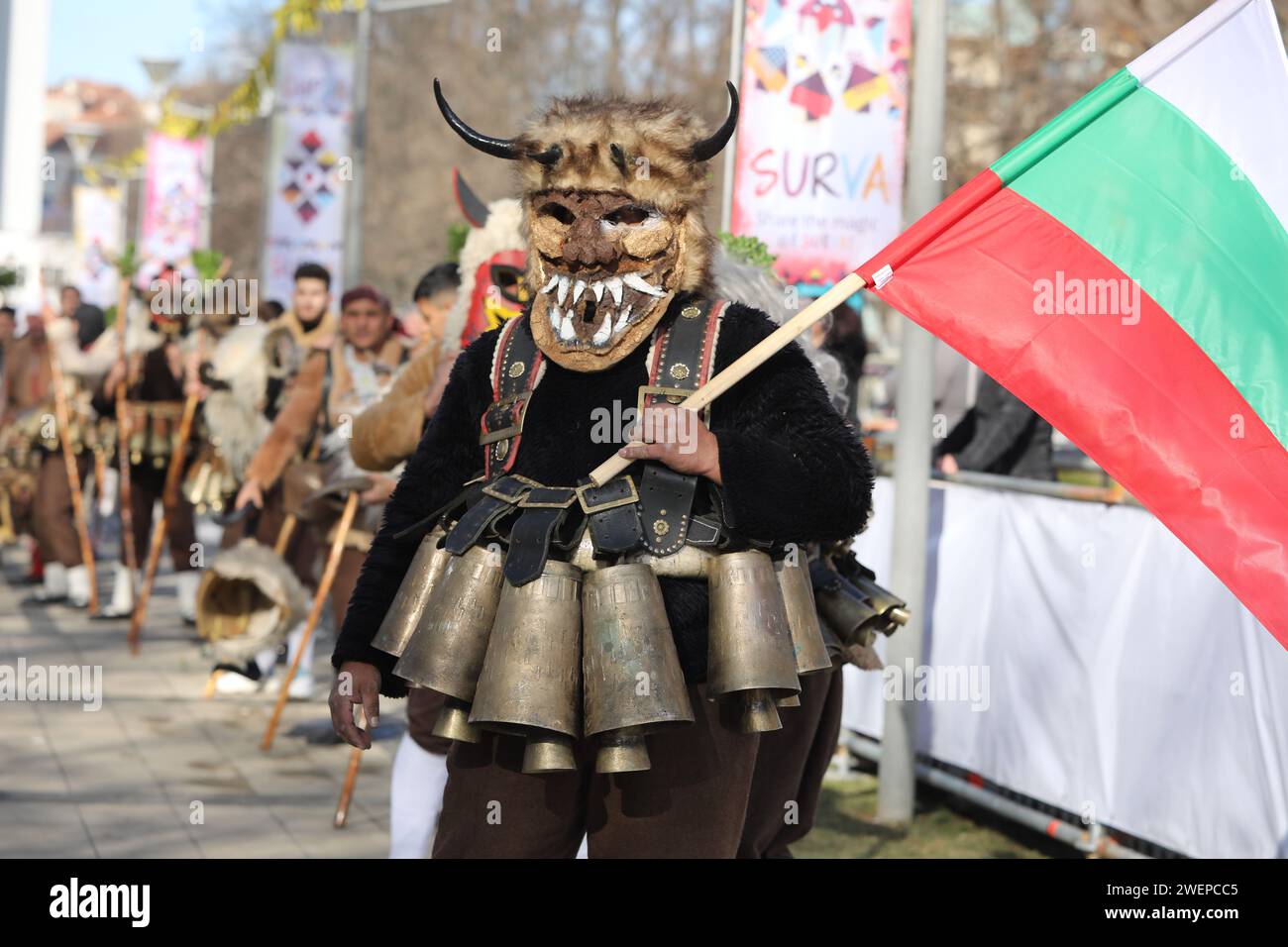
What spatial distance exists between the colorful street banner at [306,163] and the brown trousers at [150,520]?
9.49 feet

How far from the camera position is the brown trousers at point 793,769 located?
15.4ft

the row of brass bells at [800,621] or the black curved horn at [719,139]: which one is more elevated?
the black curved horn at [719,139]

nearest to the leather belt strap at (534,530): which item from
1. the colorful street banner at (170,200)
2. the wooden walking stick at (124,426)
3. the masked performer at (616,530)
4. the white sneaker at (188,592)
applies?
the masked performer at (616,530)

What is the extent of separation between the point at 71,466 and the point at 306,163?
3.56 m

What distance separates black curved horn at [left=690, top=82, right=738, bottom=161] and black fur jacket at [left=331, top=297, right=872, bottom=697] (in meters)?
0.32

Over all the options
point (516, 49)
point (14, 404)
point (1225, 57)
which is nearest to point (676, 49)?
point (516, 49)

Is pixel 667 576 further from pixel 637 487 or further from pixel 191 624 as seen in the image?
pixel 191 624

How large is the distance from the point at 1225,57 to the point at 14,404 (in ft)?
38.3

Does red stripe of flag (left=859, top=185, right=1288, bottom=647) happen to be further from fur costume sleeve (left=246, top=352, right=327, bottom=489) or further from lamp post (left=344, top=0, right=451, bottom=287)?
lamp post (left=344, top=0, right=451, bottom=287)

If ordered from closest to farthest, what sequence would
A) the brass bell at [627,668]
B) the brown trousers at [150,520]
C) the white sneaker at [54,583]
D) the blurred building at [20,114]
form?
the brass bell at [627,668] → the brown trousers at [150,520] → the white sneaker at [54,583] → the blurred building at [20,114]

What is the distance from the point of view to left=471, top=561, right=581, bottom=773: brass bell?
137 inches

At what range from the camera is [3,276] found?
65.5 ft

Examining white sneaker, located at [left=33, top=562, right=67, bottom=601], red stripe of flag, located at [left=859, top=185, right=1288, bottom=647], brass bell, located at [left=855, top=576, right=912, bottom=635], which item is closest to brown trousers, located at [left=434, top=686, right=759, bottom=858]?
red stripe of flag, located at [left=859, top=185, right=1288, bottom=647]

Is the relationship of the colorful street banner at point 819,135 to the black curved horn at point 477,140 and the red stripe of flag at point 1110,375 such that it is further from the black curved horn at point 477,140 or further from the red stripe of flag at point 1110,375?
the black curved horn at point 477,140
